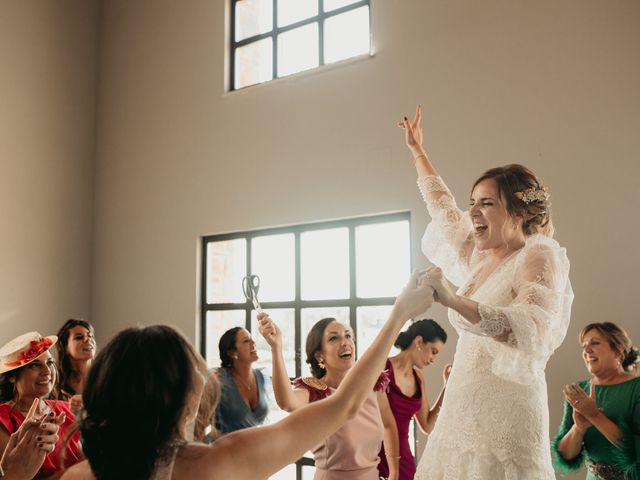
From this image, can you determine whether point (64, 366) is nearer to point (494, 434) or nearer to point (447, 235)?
point (447, 235)

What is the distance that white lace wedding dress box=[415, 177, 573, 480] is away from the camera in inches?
62.7

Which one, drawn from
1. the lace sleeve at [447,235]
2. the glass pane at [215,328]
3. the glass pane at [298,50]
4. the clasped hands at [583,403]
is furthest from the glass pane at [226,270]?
the clasped hands at [583,403]

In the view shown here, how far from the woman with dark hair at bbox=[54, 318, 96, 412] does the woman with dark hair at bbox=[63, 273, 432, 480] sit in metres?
2.48

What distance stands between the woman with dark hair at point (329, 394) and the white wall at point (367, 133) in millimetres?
1492

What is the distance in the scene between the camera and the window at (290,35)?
5.14 m

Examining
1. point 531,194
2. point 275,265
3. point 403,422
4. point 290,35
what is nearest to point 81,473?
point 531,194

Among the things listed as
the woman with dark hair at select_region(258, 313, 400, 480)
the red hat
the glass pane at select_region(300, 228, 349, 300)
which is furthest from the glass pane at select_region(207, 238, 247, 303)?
the red hat

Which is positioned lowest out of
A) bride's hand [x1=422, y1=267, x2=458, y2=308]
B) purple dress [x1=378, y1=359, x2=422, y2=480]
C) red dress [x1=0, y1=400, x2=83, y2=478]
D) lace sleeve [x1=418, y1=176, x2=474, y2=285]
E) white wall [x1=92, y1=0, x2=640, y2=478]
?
purple dress [x1=378, y1=359, x2=422, y2=480]

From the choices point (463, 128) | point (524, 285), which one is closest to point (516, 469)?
point (524, 285)

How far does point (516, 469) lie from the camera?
1684 millimetres

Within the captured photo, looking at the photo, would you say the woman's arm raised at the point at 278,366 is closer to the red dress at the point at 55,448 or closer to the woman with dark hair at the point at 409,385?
the red dress at the point at 55,448

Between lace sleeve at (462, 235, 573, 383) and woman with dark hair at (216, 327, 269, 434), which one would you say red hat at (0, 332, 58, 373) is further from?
lace sleeve at (462, 235, 573, 383)

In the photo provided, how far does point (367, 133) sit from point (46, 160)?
11.0ft

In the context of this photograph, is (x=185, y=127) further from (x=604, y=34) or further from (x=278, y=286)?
(x=604, y=34)
